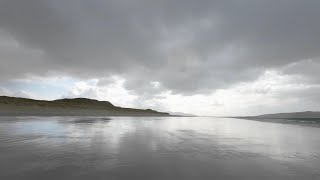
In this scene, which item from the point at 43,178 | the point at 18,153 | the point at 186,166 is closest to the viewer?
the point at 43,178

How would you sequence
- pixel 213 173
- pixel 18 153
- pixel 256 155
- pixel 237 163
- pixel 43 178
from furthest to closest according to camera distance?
pixel 256 155
pixel 18 153
pixel 237 163
pixel 213 173
pixel 43 178

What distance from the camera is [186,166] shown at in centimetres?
910

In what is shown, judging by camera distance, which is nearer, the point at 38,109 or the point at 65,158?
the point at 65,158

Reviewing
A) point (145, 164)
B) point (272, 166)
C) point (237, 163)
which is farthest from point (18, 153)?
point (272, 166)

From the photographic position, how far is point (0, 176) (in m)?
7.10

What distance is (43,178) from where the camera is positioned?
22.9 feet

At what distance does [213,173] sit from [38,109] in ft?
263

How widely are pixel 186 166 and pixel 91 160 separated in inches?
161

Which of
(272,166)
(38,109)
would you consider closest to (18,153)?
(272,166)

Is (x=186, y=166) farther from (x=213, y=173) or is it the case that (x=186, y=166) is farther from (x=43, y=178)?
(x=43, y=178)

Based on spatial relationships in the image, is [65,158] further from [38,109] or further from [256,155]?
[38,109]

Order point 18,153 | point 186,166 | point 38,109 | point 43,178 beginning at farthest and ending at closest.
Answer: point 38,109
point 18,153
point 186,166
point 43,178

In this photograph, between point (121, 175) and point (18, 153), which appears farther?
point (18, 153)

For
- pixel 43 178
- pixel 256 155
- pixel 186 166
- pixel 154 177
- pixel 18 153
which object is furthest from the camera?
pixel 256 155
